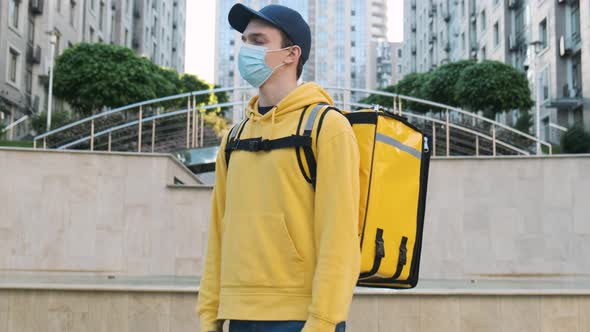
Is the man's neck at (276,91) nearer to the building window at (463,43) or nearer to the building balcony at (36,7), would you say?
the building balcony at (36,7)

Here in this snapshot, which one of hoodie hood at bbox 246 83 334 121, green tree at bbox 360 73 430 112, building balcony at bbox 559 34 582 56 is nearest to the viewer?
hoodie hood at bbox 246 83 334 121

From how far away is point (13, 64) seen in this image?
109 feet

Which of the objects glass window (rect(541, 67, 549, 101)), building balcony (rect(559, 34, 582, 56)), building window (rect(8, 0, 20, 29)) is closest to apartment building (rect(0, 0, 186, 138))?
building window (rect(8, 0, 20, 29))

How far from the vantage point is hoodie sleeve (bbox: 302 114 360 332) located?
2621 millimetres

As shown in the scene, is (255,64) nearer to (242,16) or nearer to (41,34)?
(242,16)

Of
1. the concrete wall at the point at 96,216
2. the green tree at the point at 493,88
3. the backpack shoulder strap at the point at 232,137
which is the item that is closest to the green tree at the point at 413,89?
the green tree at the point at 493,88

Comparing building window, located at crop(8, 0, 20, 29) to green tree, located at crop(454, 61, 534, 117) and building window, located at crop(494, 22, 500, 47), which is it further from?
building window, located at crop(494, 22, 500, 47)

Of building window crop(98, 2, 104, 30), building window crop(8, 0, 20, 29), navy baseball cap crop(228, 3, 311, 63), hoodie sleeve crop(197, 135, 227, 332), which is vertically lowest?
hoodie sleeve crop(197, 135, 227, 332)

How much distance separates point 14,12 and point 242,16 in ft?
108

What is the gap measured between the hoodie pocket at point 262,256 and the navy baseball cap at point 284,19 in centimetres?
75

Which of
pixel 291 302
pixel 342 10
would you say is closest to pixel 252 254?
pixel 291 302

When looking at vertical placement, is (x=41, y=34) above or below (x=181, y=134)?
above

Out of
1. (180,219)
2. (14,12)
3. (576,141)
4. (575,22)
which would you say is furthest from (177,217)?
(575,22)

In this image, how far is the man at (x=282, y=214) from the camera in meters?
2.69
